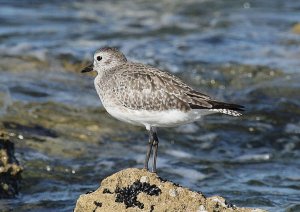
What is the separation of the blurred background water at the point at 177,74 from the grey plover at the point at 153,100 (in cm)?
177

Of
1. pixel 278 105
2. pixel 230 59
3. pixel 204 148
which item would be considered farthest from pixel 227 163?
pixel 230 59

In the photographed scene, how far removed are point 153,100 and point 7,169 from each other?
2.22 meters

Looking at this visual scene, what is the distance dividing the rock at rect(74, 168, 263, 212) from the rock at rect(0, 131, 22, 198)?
7.88ft

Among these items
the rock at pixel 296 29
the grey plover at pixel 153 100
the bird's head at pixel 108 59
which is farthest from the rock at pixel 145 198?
the rock at pixel 296 29

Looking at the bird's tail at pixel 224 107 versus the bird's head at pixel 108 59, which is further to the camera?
the bird's head at pixel 108 59

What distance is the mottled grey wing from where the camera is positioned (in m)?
7.02

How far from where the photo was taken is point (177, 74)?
1448 cm

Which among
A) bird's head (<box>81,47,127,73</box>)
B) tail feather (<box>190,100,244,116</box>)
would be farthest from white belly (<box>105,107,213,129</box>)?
bird's head (<box>81,47,127,73</box>)

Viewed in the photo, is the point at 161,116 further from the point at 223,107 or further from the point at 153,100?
the point at 223,107

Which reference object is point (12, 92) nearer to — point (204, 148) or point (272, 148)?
point (204, 148)

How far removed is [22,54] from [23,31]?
2697 mm

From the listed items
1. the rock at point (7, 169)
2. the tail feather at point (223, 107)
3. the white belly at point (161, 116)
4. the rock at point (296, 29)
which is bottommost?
the rock at point (7, 169)

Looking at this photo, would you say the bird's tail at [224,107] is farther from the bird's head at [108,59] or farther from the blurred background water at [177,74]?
the blurred background water at [177,74]

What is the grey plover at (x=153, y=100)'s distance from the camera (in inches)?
275
